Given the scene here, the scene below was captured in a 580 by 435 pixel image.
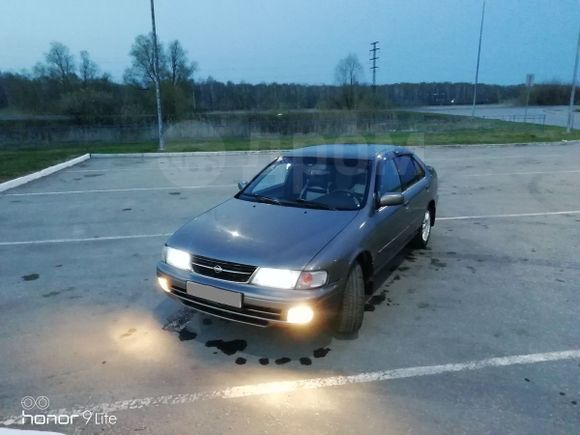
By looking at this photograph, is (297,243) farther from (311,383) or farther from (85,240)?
(85,240)

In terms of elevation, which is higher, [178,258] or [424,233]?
[178,258]

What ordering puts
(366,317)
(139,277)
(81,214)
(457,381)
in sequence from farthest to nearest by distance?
(81,214) < (139,277) < (366,317) < (457,381)

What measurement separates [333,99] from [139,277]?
56053mm

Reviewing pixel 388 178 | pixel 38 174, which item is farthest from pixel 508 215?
pixel 38 174

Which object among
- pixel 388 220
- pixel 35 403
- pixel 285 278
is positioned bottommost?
pixel 35 403

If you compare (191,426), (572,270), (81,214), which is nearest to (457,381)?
(191,426)

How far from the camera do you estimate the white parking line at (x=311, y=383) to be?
244cm

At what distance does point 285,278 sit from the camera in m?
2.72

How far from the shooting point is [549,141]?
18750 mm

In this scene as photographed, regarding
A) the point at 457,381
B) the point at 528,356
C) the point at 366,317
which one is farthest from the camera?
the point at 366,317

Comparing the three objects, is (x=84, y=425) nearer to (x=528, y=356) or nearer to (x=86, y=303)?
(x=86, y=303)

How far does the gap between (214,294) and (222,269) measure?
0.19 meters

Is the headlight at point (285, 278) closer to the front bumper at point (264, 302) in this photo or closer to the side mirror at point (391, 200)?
the front bumper at point (264, 302)

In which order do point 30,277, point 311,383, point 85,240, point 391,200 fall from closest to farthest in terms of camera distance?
point 311,383, point 391,200, point 30,277, point 85,240
